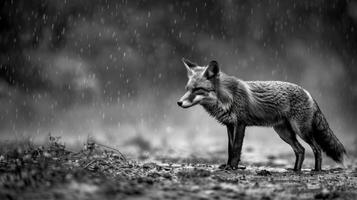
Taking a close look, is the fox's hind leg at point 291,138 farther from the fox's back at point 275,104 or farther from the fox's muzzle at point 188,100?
the fox's muzzle at point 188,100

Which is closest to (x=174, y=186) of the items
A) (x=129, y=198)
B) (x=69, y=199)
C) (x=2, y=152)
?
(x=129, y=198)

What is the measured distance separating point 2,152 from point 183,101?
4.87 m

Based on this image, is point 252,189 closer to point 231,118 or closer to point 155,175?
point 155,175

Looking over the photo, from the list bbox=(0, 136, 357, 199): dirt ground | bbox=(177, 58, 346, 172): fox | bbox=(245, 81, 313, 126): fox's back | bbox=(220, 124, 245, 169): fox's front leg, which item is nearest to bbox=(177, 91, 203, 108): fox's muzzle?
bbox=(177, 58, 346, 172): fox

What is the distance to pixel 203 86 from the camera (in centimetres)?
834

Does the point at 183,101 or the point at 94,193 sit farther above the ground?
the point at 183,101

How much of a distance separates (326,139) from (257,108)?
7.65 ft

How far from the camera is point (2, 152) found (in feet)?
29.1

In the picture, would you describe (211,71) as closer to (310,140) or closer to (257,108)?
Answer: (257,108)

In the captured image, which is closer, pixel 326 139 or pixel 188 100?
pixel 188 100

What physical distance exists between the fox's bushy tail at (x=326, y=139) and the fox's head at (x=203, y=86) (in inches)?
126

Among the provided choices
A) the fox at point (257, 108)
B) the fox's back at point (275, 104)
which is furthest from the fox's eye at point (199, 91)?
the fox's back at point (275, 104)

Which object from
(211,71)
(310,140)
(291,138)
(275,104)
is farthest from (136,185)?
(310,140)

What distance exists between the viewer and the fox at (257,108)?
8438 mm
